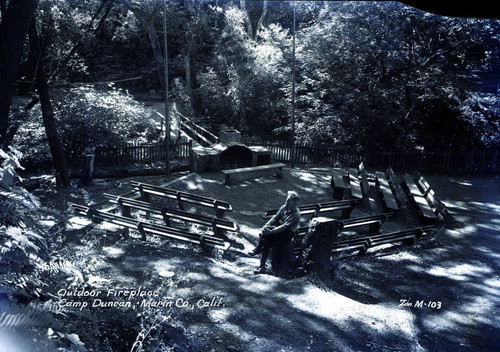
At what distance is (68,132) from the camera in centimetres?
1714

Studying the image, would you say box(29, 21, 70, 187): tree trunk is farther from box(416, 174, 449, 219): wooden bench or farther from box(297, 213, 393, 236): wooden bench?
box(416, 174, 449, 219): wooden bench

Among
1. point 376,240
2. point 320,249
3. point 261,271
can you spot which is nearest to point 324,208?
point 376,240

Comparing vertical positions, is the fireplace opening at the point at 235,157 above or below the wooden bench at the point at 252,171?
above

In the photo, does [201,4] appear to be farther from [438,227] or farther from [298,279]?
[298,279]

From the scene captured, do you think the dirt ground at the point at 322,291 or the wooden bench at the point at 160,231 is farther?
the wooden bench at the point at 160,231

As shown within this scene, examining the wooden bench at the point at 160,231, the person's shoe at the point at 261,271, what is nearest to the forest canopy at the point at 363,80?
the wooden bench at the point at 160,231

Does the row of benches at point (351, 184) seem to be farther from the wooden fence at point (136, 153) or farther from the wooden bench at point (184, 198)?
the wooden fence at point (136, 153)

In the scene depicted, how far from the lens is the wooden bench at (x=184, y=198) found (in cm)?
1131

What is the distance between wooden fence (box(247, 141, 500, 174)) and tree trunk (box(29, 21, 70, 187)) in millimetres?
8559

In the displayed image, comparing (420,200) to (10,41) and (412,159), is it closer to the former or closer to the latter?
(412,159)

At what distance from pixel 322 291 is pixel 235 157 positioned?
450 inches

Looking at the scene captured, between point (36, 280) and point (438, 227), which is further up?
point (36, 280)

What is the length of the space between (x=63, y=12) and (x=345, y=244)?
46.6 ft

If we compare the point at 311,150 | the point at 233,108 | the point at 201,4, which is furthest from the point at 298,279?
the point at 201,4
